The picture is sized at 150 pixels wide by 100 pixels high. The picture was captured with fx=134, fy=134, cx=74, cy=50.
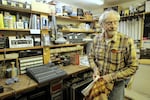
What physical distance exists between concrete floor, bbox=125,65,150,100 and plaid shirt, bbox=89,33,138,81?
1576 mm

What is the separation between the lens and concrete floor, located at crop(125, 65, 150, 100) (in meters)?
2.72

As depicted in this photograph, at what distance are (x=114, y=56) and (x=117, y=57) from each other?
32 millimetres

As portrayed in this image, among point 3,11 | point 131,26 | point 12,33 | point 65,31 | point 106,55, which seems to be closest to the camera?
point 106,55

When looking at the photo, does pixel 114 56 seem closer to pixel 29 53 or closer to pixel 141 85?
pixel 29 53

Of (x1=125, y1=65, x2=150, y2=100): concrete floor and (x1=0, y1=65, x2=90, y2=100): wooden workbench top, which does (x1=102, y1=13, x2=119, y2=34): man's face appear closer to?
(x1=0, y1=65, x2=90, y2=100): wooden workbench top

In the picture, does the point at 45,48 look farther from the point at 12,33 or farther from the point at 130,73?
the point at 130,73

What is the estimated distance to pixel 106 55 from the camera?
1.43m

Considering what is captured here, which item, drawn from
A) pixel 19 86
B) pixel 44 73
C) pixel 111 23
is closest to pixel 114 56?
pixel 111 23

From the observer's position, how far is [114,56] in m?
1.37

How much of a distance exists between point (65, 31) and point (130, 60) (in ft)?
6.04

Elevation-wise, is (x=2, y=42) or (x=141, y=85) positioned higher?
(x=2, y=42)

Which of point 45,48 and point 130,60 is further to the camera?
point 45,48

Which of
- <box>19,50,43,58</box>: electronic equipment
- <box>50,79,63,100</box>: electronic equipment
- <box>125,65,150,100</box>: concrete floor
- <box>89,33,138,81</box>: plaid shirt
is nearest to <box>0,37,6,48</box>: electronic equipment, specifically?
<box>19,50,43,58</box>: electronic equipment

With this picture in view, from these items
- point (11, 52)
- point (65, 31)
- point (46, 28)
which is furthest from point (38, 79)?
point (65, 31)
